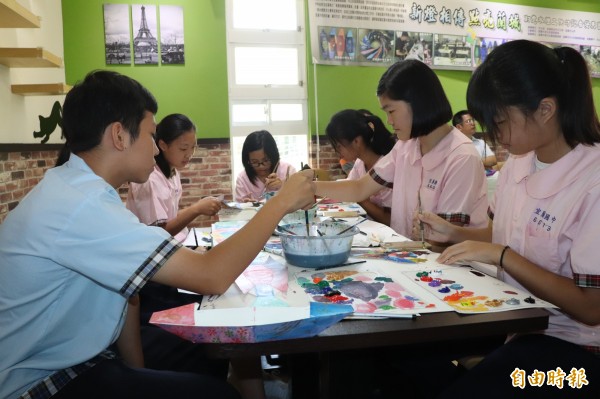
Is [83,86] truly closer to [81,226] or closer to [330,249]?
[81,226]

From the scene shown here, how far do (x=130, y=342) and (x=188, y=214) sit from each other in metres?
1.39

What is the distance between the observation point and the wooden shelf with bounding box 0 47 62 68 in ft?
8.66

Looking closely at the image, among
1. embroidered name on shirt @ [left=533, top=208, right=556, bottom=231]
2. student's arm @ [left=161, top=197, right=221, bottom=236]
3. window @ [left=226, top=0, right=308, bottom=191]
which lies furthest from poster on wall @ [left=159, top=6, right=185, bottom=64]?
embroidered name on shirt @ [left=533, top=208, right=556, bottom=231]

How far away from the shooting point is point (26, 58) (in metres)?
2.71

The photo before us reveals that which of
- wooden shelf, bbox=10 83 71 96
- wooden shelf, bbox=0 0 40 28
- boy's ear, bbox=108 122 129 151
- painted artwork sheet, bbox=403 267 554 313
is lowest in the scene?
painted artwork sheet, bbox=403 267 554 313

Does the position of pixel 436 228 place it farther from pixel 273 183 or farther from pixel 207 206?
pixel 273 183

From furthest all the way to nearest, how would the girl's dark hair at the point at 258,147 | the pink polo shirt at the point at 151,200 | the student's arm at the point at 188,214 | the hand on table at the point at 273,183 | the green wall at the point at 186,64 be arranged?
the green wall at the point at 186,64 < the girl's dark hair at the point at 258,147 < the hand on table at the point at 273,183 < the student's arm at the point at 188,214 < the pink polo shirt at the point at 151,200

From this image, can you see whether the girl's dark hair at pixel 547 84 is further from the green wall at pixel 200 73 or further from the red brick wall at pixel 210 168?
the green wall at pixel 200 73

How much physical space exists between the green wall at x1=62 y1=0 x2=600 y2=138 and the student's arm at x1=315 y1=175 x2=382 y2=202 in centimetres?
274

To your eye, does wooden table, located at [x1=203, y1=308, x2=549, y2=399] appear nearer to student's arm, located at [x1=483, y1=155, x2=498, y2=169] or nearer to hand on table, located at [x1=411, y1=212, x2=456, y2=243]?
hand on table, located at [x1=411, y1=212, x2=456, y2=243]

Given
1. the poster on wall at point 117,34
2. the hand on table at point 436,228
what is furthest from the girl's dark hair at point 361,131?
the poster on wall at point 117,34

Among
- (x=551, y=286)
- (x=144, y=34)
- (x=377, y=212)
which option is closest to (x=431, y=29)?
(x=144, y=34)

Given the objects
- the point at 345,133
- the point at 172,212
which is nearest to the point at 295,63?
the point at 345,133

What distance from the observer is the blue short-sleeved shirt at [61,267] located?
99 centimetres
